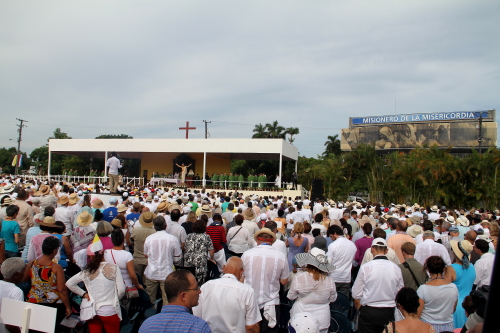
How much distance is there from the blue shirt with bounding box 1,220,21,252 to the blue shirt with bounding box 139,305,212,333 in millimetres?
4319

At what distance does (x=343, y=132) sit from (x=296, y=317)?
6056cm

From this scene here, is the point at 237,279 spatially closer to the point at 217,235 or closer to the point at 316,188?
the point at 217,235

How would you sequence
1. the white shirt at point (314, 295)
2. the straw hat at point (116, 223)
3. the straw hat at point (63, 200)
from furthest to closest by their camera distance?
the straw hat at point (63, 200) → the straw hat at point (116, 223) → the white shirt at point (314, 295)

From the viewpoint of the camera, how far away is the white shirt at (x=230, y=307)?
3.05m

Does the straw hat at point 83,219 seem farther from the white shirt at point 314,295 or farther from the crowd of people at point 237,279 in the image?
the white shirt at point 314,295

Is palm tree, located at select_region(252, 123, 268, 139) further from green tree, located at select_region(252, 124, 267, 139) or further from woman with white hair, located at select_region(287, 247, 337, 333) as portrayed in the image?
woman with white hair, located at select_region(287, 247, 337, 333)

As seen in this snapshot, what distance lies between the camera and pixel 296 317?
329 centimetres

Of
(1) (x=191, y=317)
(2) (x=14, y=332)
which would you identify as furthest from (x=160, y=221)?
(1) (x=191, y=317)

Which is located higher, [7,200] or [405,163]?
[405,163]

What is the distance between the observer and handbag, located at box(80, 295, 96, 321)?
3646 millimetres

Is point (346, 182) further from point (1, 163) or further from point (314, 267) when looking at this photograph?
point (1, 163)

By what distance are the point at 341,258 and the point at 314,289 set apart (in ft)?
6.04

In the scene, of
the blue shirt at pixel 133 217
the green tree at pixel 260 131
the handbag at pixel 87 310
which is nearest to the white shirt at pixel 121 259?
the handbag at pixel 87 310

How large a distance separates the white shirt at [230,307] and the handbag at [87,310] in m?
1.34
